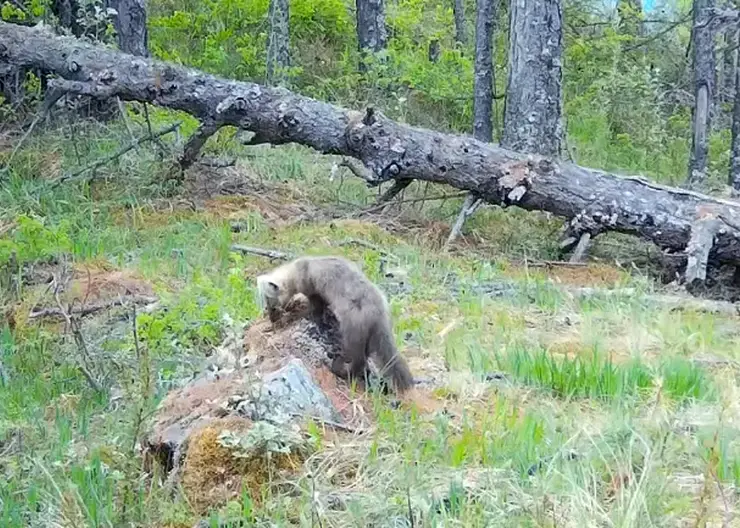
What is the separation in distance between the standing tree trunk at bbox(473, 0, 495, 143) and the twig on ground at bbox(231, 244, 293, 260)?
241 inches

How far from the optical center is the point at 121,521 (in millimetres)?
3850

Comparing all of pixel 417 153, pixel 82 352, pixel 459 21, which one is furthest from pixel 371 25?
pixel 82 352

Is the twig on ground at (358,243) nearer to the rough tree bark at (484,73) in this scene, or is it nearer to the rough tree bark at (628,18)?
the rough tree bark at (484,73)

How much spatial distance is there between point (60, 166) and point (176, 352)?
528cm

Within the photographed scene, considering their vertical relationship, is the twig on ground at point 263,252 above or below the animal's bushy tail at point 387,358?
below

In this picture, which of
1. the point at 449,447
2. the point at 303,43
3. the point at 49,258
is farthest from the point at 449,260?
the point at 303,43

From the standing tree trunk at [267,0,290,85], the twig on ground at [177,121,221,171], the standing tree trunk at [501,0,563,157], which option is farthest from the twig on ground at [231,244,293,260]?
the standing tree trunk at [267,0,290,85]

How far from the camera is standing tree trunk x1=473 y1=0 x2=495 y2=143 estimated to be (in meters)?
13.9

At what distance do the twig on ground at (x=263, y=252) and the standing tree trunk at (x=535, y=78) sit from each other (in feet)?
11.3

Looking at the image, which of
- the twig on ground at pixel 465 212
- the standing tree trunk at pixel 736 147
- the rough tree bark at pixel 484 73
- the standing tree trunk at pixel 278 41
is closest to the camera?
the twig on ground at pixel 465 212

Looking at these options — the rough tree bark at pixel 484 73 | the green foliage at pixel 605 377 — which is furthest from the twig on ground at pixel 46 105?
the green foliage at pixel 605 377

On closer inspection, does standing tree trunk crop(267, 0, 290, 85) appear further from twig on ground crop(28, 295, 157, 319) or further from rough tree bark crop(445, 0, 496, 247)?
twig on ground crop(28, 295, 157, 319)

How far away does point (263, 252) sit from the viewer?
8.18m

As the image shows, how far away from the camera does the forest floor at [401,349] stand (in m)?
3.81
